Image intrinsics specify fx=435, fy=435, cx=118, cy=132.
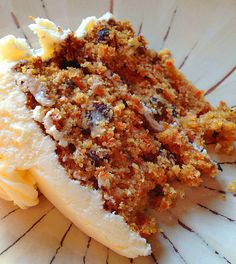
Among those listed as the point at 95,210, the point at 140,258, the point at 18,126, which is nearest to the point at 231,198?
the point at 140,258

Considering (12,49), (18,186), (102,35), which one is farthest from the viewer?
(102,35)

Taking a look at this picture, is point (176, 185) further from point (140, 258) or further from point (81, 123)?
point (81, 123)

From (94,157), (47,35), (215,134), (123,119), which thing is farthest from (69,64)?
(215,134)

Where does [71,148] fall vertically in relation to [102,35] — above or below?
below

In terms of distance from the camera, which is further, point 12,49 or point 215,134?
point 215,134

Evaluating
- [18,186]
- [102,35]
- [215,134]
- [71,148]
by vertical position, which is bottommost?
[18,186]

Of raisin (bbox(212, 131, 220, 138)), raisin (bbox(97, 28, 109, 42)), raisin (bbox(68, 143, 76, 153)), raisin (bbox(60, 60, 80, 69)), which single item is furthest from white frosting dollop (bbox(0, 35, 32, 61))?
raisin (bbox(212, 131, 220, 138))

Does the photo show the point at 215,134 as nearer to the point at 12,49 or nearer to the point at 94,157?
the point at 94,157
